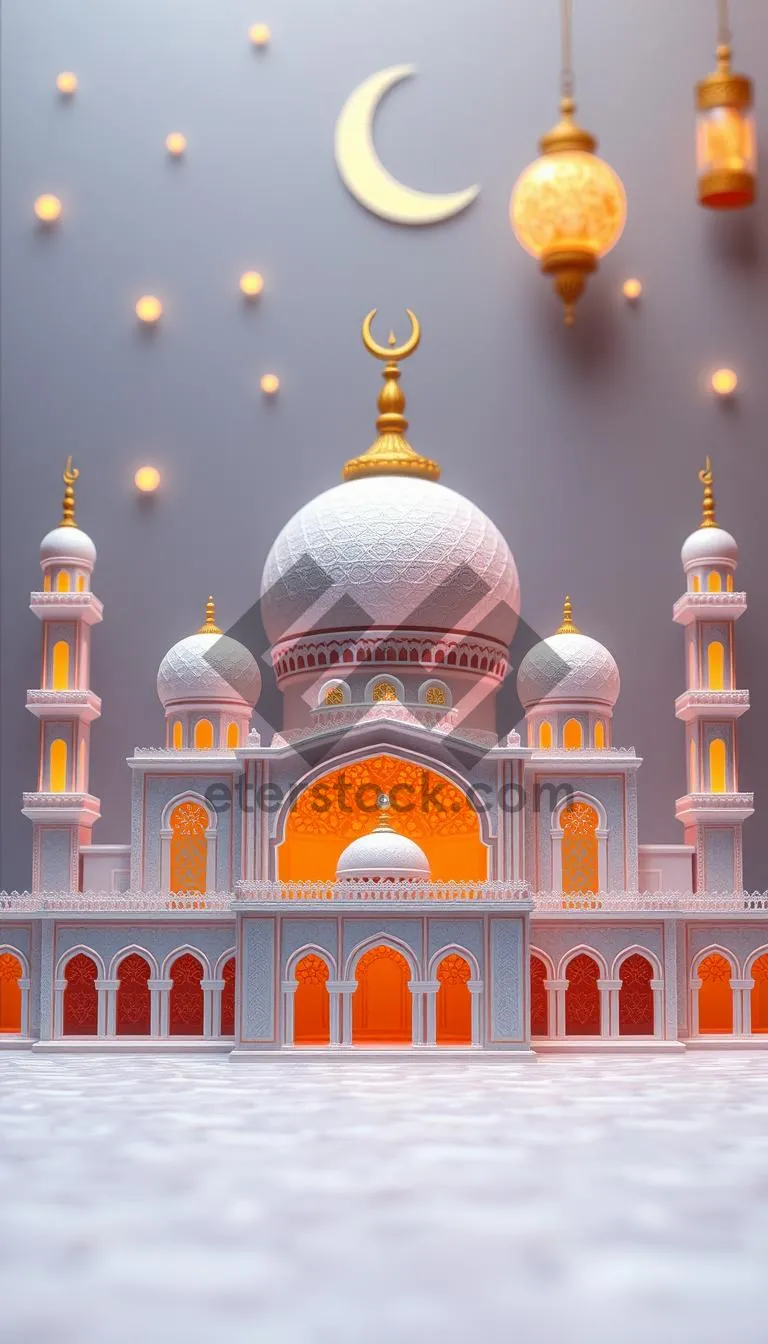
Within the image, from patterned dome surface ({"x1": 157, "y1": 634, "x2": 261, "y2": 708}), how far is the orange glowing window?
122 cm

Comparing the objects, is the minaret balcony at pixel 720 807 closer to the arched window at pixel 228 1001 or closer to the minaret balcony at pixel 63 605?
the arched window at pixel 228 1001

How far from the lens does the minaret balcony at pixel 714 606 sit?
15102 millimetres

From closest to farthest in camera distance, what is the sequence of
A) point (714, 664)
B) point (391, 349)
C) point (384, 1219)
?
1. point (384, 1219)
2. point (714, 664)
3. point (391, 349)

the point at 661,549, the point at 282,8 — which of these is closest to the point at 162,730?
the point at 661,549

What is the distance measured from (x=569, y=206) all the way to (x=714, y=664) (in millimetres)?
4521

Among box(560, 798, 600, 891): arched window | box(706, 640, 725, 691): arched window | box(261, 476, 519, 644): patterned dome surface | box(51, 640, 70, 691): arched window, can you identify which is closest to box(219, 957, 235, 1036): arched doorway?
box(560, 798, 600, 891): arched window

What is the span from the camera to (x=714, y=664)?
1523cm

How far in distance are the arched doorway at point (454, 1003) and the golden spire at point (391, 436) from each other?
5089 mm

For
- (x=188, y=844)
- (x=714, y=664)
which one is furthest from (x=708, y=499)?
(x=188, y=844)

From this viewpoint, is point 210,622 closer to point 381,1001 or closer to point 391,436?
point 391,436

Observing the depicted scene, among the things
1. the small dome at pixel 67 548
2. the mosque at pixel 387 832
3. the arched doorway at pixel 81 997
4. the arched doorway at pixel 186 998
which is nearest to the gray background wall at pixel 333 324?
the mosque at pixel 387 832

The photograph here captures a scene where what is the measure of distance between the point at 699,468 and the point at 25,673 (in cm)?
767

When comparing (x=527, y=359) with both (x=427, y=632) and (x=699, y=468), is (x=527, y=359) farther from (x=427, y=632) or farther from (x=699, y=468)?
(x=427, y=632)

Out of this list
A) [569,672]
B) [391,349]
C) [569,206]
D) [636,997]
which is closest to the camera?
[636,997]
